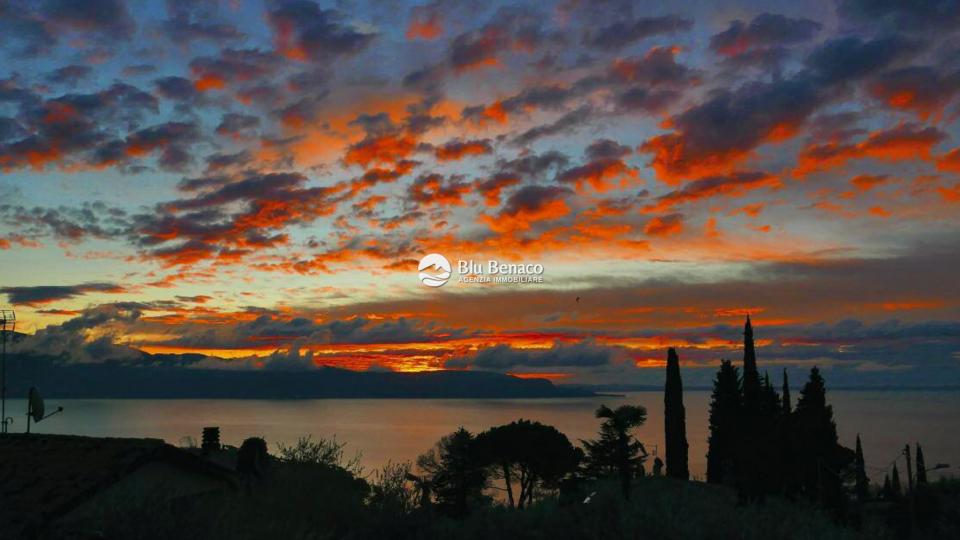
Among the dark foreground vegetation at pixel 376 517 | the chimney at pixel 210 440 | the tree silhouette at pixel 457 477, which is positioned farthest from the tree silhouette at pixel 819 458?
the chimney at pixel 210 440

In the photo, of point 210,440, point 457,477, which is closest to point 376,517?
point 210,440

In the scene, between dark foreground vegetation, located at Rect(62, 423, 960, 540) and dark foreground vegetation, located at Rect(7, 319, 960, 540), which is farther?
dark foreground vegetation, located at Rect(7, 319, 960, 540)

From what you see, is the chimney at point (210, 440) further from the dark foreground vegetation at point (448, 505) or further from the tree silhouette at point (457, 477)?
the tree silhouette at point (457, 477)

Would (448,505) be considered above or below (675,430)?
below

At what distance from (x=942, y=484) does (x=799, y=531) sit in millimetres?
37887

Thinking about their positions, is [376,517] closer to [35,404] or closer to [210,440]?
[35,404]

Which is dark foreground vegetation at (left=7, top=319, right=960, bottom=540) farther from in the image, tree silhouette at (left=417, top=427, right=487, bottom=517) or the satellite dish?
the satellite dish

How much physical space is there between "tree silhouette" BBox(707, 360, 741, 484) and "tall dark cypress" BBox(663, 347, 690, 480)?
312 cm

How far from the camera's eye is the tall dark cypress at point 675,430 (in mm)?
61809

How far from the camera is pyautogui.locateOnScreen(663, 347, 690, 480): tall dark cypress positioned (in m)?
61.8

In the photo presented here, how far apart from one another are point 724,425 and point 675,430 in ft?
15.9

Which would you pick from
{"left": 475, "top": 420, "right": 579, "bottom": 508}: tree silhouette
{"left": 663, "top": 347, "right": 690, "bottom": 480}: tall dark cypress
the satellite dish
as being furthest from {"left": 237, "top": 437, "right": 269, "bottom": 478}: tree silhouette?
{"left": 475, "top": 420, "right": 579, "bottom": 508}: tree silhouette

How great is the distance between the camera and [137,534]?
12.5 m

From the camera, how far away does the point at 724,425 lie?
6450 centimetres
